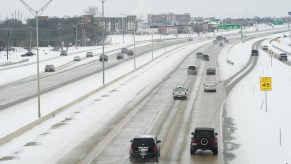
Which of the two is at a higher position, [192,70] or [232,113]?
[192,70]

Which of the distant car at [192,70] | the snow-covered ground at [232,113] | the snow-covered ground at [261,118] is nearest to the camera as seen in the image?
the snow-covered ground at [261,118]

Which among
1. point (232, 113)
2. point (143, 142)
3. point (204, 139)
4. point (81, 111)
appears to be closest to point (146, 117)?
point (81, 111)

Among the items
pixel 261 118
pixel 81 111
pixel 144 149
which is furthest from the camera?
pixel 81 111

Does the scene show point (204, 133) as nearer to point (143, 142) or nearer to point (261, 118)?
point (143, 142)

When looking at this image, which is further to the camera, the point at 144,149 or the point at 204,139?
the point at 204,139

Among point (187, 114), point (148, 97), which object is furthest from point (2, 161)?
point (148, 97)

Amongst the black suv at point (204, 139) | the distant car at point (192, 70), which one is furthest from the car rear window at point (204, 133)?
the distant car at point (192, 70)

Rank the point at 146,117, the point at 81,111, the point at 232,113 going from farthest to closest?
the point at 81,111, the point at 232,113, the point at 146,117

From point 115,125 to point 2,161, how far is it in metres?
14.7

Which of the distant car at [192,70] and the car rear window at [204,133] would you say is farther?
the distant car at [192,70]

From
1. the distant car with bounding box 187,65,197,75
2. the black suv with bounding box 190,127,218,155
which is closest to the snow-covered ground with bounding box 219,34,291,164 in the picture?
the black suv with bounding box 190,127,218,155

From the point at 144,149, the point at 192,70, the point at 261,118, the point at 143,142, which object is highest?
the point at 143,142

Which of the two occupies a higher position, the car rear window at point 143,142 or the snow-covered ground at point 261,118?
the car rear window at point 143,142

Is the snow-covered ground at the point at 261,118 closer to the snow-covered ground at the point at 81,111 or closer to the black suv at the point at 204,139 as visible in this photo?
the black suv at the point at 204,139
